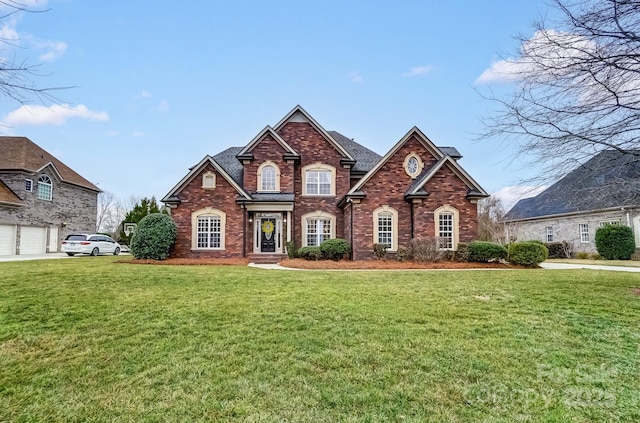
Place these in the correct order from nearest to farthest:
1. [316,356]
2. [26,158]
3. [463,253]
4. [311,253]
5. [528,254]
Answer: [316,356] → [528,254] → [463,253] → [311,253] → [26,158]

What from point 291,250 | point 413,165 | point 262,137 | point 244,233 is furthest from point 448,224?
point 262,137

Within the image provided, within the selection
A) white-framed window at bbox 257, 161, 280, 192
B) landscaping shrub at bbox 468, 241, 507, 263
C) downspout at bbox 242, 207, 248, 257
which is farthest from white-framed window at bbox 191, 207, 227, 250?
landscaping shrub at bbox 468, 241, 507, 263

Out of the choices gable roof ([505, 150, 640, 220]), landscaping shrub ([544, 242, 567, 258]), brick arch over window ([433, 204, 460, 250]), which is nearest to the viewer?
gable roof ([505, 150, 640, 220])

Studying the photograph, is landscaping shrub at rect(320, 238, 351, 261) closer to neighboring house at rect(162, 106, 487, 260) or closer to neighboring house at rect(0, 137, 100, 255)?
neighboring house at rect(162, 106, 487, 260)

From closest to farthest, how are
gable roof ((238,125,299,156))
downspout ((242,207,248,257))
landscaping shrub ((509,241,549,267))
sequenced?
landscaping shrub ((509,241,549,267)) < downspout ((242,207,248,257)) < gable roof ((238,125,299,156))

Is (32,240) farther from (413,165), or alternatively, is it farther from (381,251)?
(413,165)

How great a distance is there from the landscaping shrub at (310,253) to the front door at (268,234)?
9.04ft

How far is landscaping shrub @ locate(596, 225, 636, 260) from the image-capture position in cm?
2155

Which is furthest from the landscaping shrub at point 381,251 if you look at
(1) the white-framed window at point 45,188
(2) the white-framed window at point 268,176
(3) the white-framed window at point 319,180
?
(1) the white-framed window at point 45,188

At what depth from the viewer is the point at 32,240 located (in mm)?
26875

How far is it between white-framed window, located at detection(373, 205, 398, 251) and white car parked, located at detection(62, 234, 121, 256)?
19904mm

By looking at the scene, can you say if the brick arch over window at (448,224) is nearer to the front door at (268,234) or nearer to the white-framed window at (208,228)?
the front door at (268,234)

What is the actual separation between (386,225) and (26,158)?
27.6m

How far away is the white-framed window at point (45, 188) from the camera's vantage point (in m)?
27.5
